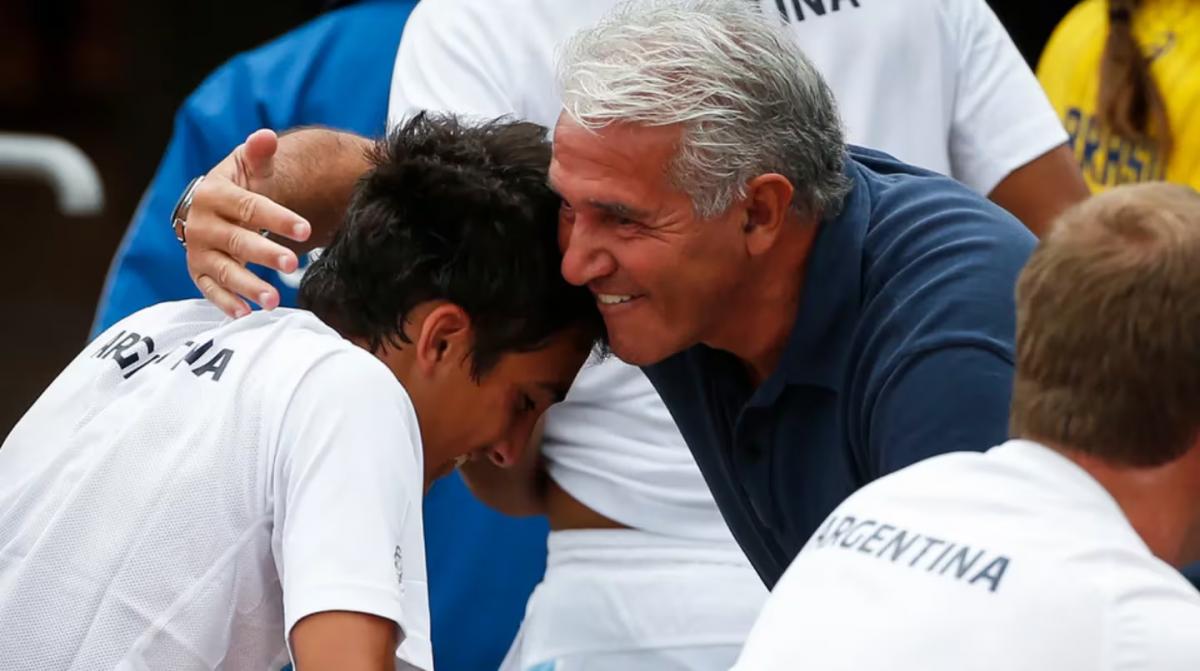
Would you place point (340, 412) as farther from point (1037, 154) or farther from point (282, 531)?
point (1037, 154)

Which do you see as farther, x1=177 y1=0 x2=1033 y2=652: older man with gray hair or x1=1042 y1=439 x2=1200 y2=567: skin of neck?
x1=177 y1=0 x2=1033 y2=652: older man with gray hair

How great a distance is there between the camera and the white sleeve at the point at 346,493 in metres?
2.01

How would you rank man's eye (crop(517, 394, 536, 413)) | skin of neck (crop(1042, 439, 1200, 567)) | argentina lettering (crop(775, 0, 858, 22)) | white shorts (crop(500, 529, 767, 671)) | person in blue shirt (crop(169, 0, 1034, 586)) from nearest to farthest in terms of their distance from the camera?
skin of neck (crop(1042, 439, 1200, 567)) → person in blue shirt (crop(169, 0, 1034, 586)) → man's eye (crop(517, 394, 536, 413)) → white shorts (crop(500, 529, 767, 671)) → argentina lettering (crop(775, 0, 858, 22))

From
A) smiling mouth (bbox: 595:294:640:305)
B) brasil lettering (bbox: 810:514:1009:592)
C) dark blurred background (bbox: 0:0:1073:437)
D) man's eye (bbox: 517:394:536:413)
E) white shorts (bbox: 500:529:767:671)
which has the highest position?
brasil lettering (bbox: 810:514:1009:592)

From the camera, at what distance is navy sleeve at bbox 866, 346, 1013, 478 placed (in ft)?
6.73

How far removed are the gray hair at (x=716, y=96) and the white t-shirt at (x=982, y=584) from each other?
1.98 ft

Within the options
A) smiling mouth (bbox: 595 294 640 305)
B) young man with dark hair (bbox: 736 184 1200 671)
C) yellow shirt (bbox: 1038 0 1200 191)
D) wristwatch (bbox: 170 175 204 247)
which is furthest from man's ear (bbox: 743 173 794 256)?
yellow shirt (bbox: 1038 0 1200 191)

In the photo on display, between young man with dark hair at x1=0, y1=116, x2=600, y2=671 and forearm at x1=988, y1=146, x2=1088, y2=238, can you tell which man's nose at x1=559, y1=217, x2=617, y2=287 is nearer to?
young man with dark hair at x1=0, y1=116, x2=600, y2=671

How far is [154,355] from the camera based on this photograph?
2.29 meters

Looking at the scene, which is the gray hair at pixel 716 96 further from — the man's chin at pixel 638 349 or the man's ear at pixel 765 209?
the man's chin at pixel 638 349

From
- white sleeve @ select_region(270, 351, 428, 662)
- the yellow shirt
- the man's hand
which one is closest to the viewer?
white sleeve @ select_region(270, 351, 428, 662)

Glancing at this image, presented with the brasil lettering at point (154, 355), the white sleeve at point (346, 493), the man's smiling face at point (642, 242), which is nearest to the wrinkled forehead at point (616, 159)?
the man's smiling face at point (642, 242)

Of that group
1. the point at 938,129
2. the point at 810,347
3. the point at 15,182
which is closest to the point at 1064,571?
the point at 810,347

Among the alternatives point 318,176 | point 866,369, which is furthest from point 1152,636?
point 318,176
